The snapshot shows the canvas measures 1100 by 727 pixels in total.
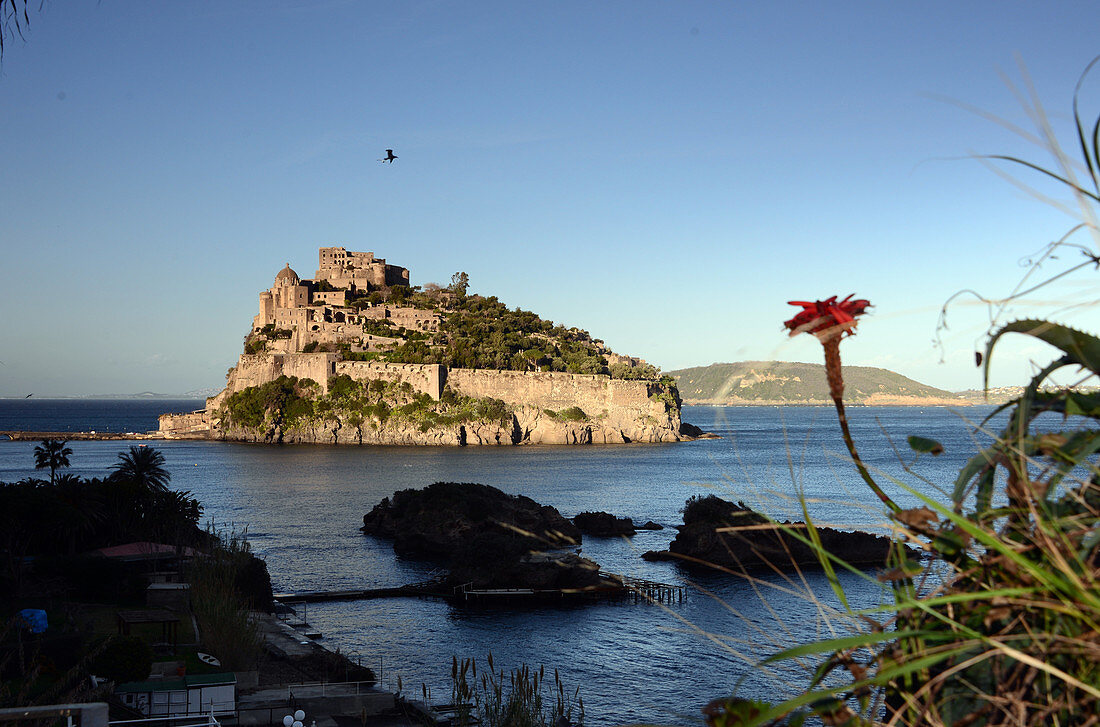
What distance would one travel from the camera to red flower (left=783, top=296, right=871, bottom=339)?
4.60ft

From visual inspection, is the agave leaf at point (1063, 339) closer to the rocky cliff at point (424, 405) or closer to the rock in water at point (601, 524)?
the rock in water at point (601, 524)

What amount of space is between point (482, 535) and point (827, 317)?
94.6ft

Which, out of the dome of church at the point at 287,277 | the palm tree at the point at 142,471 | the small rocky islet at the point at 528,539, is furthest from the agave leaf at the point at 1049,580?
the dome of church at the point at 287,277

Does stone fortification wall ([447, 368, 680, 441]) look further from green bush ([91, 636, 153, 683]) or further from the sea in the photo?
green bush ([91, 636, 153, 683])

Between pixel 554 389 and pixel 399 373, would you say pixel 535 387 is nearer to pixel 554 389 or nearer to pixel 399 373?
pixel 554 389

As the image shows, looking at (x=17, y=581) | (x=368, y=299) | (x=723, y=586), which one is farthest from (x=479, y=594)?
(x=368, y=299)

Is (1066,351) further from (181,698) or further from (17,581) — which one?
(17,581)

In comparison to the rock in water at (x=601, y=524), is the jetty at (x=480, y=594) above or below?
below

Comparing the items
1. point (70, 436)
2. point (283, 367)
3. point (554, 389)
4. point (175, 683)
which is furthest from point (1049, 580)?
point (70, 436)

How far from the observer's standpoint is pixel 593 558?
3139cm

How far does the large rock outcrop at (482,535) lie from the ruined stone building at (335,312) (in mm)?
49866

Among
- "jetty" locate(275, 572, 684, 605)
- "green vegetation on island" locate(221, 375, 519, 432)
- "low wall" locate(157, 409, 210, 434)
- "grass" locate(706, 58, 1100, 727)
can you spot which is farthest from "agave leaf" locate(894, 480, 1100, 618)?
"low wall" locate(157, 409, 210, 434)

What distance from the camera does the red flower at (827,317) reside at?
1402 mm

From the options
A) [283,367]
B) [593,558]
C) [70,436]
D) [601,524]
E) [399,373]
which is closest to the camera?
[593,558]
